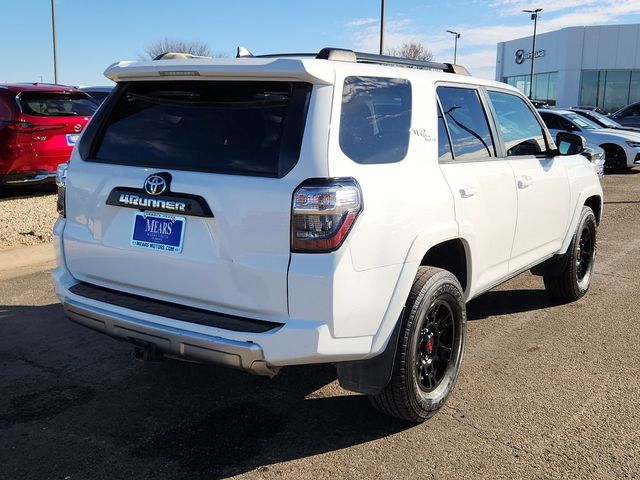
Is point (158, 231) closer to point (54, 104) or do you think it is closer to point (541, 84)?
point (54, 104)

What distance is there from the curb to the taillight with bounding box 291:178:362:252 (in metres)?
4.98

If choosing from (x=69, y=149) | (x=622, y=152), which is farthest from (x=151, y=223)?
(x=622, y=152)

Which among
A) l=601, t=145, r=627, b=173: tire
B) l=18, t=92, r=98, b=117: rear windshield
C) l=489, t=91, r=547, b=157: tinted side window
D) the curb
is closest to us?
l=489, t=91, r=547, b=157: tinted side window

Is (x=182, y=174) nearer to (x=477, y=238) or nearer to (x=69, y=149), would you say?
(x=477, y=238)

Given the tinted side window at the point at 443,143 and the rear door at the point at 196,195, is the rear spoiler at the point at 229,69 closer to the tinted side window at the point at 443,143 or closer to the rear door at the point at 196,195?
the rear door at the point at 196,195

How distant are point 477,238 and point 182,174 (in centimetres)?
183

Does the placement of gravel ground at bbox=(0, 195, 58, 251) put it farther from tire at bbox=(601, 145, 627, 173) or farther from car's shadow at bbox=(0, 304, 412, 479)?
tire at bbox=(601, 145, 627, 173)

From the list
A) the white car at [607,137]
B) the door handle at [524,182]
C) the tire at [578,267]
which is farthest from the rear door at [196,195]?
the white car at [607,137]

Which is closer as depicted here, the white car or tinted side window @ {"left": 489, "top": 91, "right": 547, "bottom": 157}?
tinted side window @ {"left": 489, "top": 91, "right": 547, "bottom": 157}

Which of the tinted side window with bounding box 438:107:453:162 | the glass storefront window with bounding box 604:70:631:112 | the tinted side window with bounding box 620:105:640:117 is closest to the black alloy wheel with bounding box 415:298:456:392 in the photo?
the tinted side window with bounding box 438:107:453:162

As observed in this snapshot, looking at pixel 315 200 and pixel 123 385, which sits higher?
pixel 315 200

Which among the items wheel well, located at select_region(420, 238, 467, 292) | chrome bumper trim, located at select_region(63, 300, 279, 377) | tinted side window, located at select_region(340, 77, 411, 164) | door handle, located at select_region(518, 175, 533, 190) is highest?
tinted side window, located at select_region(340, 77, 411, 164)

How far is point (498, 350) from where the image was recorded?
4613 mm

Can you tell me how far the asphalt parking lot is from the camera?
311 cm
